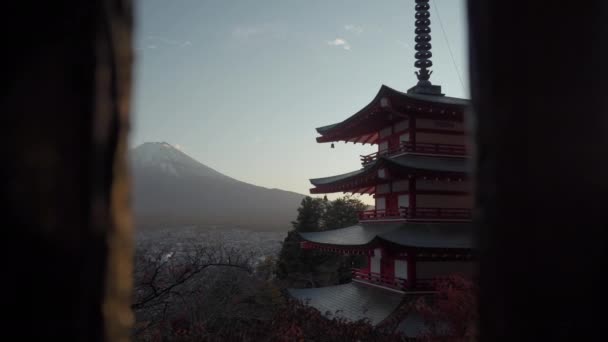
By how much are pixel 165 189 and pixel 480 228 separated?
79.6 m

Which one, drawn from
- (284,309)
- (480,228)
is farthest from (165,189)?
(480,228)

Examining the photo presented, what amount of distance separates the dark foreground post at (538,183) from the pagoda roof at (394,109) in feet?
36.0

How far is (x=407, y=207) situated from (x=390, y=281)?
2034 mm

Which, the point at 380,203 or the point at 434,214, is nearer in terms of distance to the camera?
the point at 434,214

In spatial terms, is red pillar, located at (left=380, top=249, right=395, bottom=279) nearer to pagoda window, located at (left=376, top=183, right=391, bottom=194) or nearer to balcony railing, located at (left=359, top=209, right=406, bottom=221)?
balcony railing, located at (left=359, top=209, right=406, bottom=221)

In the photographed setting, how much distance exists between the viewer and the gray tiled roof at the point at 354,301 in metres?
10.7

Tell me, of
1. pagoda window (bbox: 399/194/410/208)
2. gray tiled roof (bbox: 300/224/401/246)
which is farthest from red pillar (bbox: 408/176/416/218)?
gray tiled roof (bbox: 300/224/401/246)

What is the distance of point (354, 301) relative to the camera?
1224cm

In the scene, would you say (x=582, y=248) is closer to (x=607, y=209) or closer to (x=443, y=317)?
(x=607, y=209)

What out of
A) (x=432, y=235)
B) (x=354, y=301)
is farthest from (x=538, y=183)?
(x=354, y=301)

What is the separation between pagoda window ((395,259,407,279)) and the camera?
11.3 metres

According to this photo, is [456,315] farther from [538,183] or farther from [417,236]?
[538,183]

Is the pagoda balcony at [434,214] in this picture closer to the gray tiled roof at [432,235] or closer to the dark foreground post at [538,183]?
the gray tiled roof at [432,235]

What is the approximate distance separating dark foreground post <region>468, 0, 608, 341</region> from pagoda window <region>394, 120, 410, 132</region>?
39.1ft
